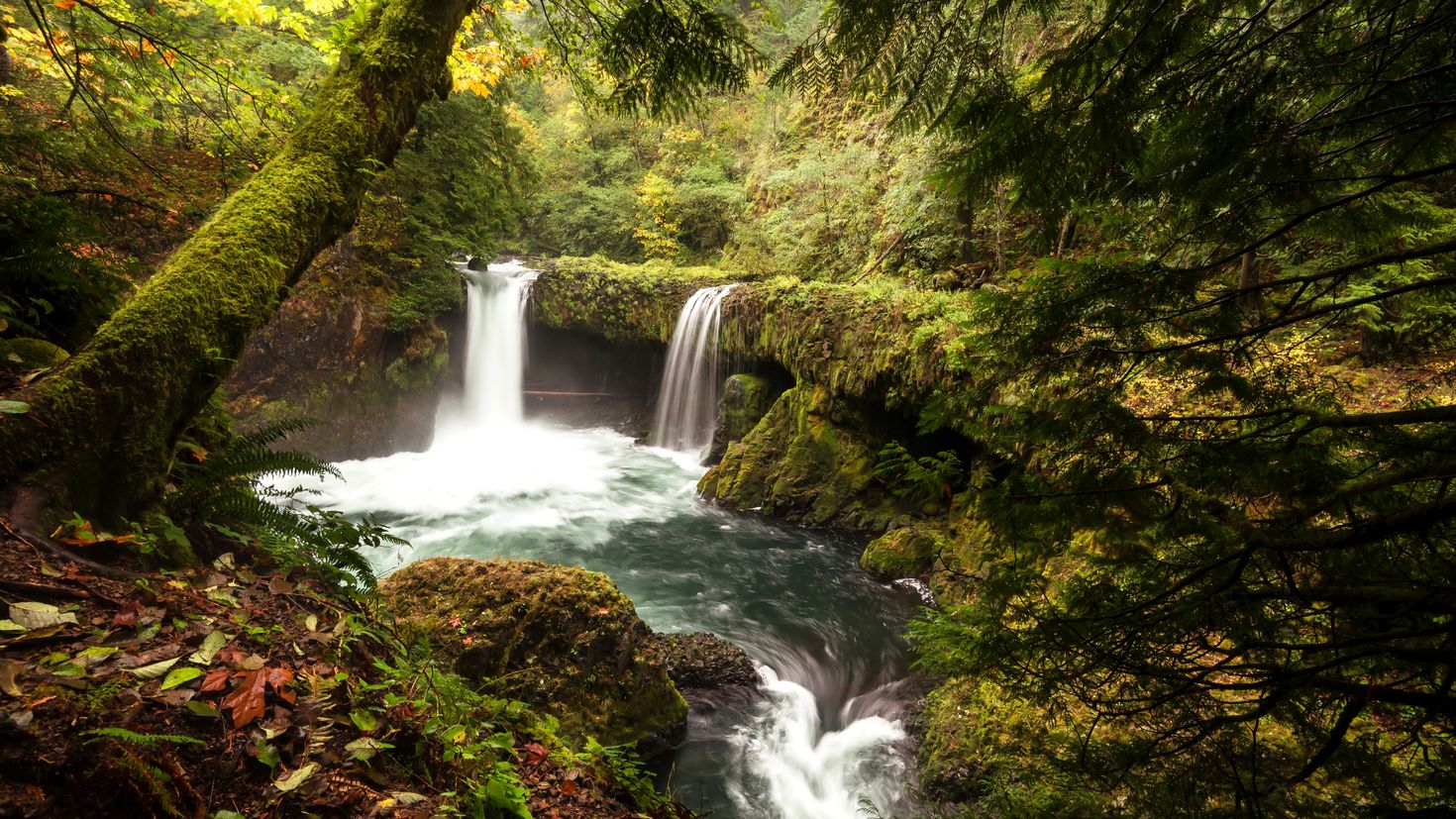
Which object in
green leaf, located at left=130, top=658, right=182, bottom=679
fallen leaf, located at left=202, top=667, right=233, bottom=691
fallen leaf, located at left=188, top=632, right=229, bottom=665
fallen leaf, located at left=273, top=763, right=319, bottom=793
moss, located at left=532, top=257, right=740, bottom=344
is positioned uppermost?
moss, located at left=532, top=257, right=740, bottom=344

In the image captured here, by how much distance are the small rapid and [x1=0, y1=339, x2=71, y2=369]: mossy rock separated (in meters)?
2.20

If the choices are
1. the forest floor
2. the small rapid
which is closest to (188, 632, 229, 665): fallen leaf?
the forest floor

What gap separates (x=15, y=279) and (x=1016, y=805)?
219 inches

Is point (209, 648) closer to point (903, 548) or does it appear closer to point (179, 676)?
point (179, 676)

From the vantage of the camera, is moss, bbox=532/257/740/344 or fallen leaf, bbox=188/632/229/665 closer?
fallen leaf, bbox=188/632/229/665

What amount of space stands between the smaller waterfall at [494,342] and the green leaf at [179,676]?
15124 millimetres

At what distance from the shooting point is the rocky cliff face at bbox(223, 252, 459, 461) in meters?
9.99

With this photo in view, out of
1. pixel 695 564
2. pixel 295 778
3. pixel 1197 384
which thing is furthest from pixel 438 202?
pixel 1197 384

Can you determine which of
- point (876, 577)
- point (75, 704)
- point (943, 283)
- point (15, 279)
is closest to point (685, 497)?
point (876, 577)

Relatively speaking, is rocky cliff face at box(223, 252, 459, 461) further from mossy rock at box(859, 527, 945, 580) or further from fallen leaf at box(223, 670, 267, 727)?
mossy rock at box(859, 527, 945, 580)

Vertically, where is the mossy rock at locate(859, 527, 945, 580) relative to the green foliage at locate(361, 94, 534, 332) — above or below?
below

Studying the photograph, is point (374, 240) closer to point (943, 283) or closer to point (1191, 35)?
point (943, 283)

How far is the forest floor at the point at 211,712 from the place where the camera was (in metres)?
1.35

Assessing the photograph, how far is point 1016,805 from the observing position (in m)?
2.16
